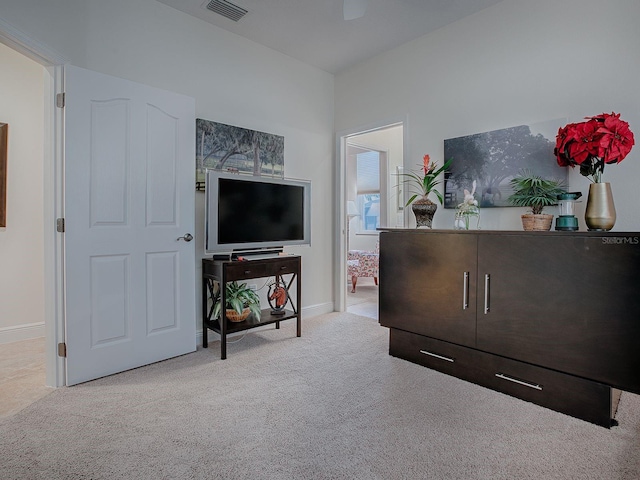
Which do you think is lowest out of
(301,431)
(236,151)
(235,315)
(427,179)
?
(301,431)

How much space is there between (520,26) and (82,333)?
3.84m

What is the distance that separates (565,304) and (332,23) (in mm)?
2837

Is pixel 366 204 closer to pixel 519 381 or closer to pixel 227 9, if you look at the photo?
pixel 227 9

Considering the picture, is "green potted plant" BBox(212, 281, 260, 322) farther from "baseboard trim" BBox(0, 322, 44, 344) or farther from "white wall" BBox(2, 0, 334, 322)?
"baseboard trim" BBox(0, 322, 44, 344)

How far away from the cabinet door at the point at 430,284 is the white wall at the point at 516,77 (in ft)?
2.37

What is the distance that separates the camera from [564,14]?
2.60 meters

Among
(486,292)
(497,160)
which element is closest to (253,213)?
(486,292)

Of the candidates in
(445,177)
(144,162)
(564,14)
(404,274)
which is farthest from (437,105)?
(144,162)

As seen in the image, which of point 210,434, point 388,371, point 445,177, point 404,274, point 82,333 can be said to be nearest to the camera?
point 210,434

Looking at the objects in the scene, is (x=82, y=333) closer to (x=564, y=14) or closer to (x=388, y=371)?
(x=388, y=371)

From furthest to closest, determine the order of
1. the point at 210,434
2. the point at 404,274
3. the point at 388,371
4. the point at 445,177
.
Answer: the point at 445,177 < the point at 404,274 < the point at 388,371 < the point at 210,434

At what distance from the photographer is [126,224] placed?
101 inches

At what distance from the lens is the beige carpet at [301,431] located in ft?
5.08
